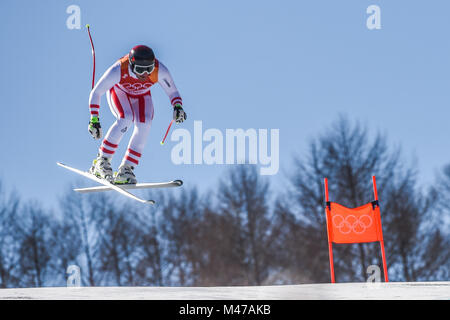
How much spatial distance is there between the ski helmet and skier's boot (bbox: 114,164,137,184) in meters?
1.39

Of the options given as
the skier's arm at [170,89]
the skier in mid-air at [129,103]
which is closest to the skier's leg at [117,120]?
the skier in mid-air at [129,103]

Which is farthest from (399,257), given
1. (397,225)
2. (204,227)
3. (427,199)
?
(204,227)

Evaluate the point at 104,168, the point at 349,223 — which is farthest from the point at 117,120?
the point at 349,223

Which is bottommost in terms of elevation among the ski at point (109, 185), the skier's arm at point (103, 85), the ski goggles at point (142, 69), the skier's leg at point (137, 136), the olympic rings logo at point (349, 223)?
the olympic rings logo at point (349, 223)

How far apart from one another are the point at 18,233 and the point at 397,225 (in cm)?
1523

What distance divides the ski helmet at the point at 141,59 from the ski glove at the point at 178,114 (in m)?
0.72

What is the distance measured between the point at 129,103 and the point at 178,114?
2.27 ft

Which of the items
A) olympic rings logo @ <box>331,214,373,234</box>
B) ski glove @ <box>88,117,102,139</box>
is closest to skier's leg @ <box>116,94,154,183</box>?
ski glove @ <box>88,117,102,139</box>

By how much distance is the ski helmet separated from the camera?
6.84 metres

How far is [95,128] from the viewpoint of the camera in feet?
23.0

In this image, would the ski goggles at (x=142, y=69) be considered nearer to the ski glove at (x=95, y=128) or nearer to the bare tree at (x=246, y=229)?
the ski glove at (x=95, y=128)

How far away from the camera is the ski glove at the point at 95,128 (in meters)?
7.02

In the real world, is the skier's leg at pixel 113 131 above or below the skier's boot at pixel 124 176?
above
